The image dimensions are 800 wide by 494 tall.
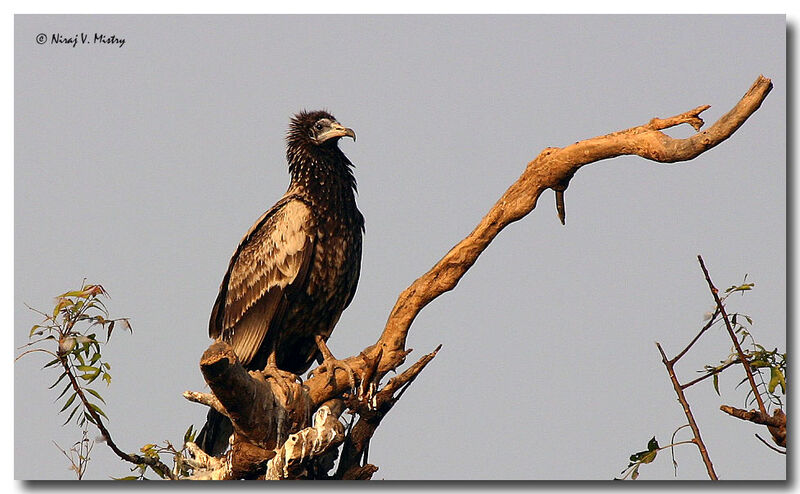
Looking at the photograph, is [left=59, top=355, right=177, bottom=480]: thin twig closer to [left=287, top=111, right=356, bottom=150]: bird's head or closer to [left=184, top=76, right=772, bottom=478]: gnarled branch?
[left=184, top=76, right=772, bottom=478]: gnarled branch

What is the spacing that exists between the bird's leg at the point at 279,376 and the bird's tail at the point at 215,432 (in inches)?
14.0

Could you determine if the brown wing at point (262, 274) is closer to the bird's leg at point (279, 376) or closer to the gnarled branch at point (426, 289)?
the bird's leg at point (279, 376)

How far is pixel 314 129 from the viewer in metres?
5.76

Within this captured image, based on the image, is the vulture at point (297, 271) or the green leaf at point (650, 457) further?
the vulture at point (297, 271)

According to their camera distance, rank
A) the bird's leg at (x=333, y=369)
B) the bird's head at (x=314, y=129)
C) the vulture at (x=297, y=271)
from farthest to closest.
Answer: the bird's head at (x=314, y=129), the vulture at (x=297, y=271), the bird's leg at (x=333, y=369)

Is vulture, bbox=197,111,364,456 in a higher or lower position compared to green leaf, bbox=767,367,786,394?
higher

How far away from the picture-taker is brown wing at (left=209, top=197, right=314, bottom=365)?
17.3 feet

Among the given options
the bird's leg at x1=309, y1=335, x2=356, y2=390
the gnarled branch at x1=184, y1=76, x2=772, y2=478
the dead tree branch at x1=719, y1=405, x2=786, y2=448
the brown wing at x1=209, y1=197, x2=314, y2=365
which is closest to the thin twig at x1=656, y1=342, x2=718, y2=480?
the dead tree branch at x1=719, y1=405, x2=786, y2=448

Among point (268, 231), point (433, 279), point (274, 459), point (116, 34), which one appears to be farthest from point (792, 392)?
point (116, 34)

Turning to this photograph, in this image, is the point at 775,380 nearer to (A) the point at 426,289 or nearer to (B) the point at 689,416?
(B) the point at 689,416

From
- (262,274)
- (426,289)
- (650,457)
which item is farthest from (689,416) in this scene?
(262,274)

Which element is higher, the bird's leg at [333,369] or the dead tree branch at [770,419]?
the bird's leg at [333,369]

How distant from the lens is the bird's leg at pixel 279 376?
4699 millimetres

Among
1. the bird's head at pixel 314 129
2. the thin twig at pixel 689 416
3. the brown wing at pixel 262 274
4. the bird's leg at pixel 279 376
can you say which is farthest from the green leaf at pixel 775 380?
the bird's head at pixel 314 129
